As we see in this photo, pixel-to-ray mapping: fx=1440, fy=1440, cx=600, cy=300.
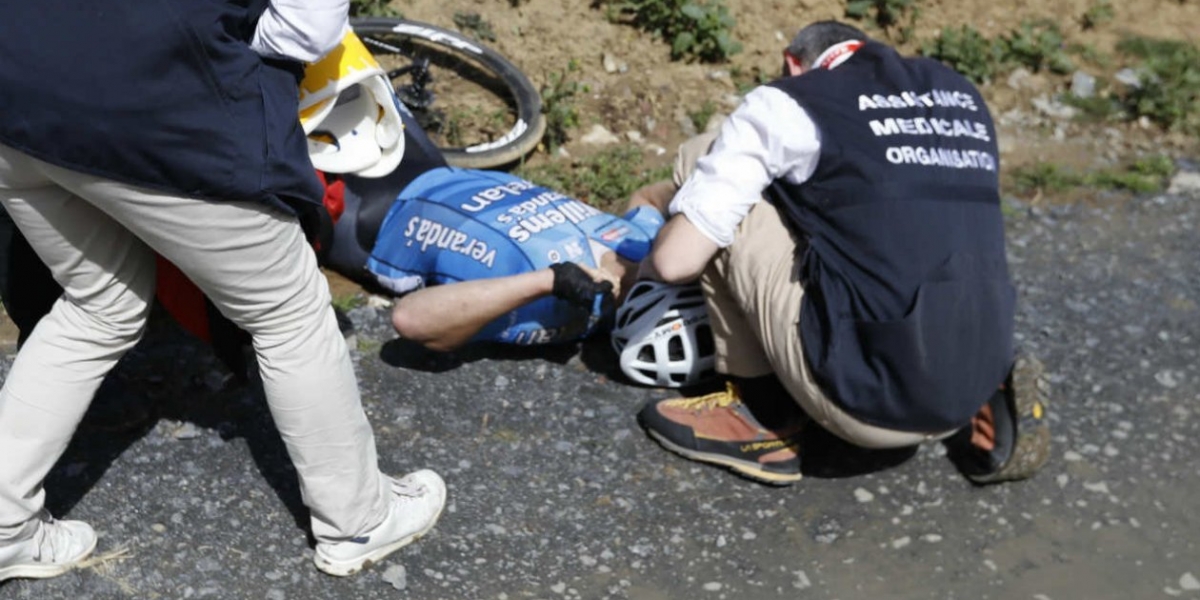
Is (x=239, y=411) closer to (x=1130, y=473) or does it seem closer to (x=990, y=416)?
(x=990, y=416)

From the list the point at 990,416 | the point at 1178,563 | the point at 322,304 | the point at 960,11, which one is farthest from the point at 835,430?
the point at 960,11

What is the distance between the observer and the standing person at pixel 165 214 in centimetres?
262

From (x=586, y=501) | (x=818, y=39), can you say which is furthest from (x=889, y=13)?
(x=586, y=501)

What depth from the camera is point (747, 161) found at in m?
3.85

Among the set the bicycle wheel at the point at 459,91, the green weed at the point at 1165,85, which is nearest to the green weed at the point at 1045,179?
the green weed at the point at 1165,85

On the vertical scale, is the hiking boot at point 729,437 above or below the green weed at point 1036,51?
below

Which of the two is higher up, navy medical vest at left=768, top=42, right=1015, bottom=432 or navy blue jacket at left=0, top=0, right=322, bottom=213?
navy blue jacket at left=0, top=0, right=322, bottom=213

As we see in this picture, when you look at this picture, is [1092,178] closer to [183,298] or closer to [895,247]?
[895,247]

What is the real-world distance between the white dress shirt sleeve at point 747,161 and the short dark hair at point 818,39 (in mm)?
312

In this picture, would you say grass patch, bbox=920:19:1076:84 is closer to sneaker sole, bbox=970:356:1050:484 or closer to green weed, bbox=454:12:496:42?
green weed, bbox=454:12:496:42

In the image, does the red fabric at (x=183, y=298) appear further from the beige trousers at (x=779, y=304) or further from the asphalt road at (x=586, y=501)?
the beige trousers at (x=779, y=304)

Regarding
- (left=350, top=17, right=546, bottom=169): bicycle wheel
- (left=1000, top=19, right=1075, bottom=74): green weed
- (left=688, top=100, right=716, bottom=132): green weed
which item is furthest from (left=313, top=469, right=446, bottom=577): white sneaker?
(left=1000, top=19, right=1075, bottom=74): green weed

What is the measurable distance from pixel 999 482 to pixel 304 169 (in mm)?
2409

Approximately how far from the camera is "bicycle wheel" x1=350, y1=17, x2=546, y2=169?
18.6ft
